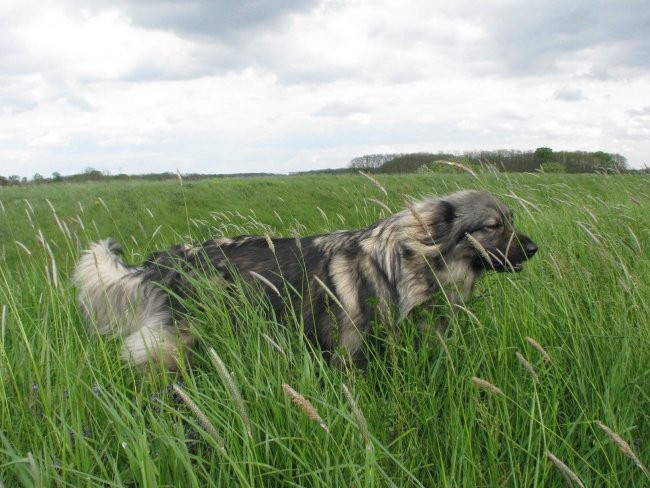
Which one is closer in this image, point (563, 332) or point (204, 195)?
point (563, 332)

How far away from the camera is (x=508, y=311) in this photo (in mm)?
2799

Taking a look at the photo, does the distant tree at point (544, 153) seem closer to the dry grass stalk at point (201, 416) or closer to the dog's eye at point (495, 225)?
the dog's eye at point (495, 225)

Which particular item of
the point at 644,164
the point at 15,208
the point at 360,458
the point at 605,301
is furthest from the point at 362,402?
the point at 15,208

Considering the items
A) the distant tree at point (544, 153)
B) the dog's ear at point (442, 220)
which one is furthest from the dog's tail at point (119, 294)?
A: the distant tree at point (544, 153)

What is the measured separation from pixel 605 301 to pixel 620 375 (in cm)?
71

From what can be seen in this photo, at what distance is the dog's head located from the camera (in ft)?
11.7

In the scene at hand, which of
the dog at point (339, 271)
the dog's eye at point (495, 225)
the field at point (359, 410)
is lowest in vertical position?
the field at point (359, 410)

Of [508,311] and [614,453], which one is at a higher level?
[508,311]

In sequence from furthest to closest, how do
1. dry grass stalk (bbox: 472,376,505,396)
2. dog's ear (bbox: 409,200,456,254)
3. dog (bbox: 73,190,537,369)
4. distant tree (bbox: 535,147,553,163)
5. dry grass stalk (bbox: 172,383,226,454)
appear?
distant tree (bbox: 535,147,553,163), dog's ear (bbox: 409,200,456,254), dog (bbox: 73,190,537,369), dry grass stalk (bbox: 472,376,505,396), dry grass stalk (bbox: 172,383,226,454)

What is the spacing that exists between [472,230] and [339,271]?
0.95 m

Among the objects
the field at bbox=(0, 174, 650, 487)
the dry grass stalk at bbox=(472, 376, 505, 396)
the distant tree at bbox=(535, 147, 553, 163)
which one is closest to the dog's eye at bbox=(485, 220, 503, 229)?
the field at bbox=(0, 174, 650, 487)

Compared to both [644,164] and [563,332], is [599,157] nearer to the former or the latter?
[644,164]

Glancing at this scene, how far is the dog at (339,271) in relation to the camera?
3281mm

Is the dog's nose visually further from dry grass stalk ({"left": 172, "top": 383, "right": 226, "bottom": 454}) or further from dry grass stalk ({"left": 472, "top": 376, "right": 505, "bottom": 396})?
dry grass stalk ({"left": 172, "top": 383, "right": 226, "bottom": 454})
